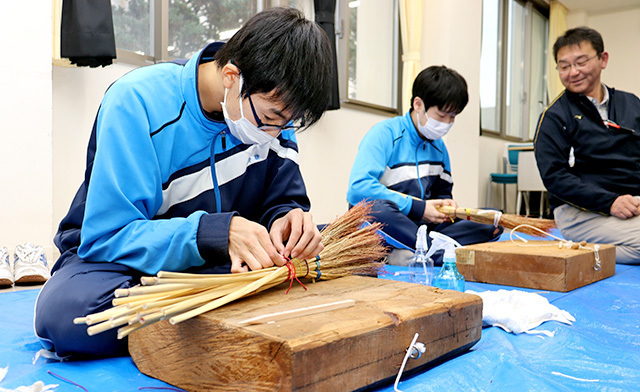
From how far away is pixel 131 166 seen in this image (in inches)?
47.5

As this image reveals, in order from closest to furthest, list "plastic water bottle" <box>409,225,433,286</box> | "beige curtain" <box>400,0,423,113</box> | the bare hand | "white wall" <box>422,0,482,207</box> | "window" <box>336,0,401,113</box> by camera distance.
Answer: the bare hand, "plastic water bottle" <box>409,225,433,286</box>, "window" <box>336,0,401,113</box>, "beige curtain" <box>400,0,423,113</box>, "white wall" <box>422,0,482,207</box>

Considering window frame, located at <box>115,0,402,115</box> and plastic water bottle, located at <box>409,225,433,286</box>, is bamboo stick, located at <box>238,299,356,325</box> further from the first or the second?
window frame, located at <box>115,0,402,115</box>

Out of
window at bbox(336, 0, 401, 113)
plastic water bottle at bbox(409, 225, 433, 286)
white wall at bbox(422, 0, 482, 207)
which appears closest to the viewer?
plastic water bottle at bbox(409, 225, 433, 286)

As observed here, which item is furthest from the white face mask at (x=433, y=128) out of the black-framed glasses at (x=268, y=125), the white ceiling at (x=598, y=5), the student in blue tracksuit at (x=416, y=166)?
the white ceiling at (x=598, y=5)

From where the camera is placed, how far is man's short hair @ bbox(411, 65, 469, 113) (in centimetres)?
282

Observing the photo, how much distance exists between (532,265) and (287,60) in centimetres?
146

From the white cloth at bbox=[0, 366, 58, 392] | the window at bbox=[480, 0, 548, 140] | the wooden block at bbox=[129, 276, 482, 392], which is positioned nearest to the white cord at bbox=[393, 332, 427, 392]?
the wooden block at bbox=[129, 276, 482, 392]

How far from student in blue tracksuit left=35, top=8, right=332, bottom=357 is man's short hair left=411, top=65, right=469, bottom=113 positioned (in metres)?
1.69

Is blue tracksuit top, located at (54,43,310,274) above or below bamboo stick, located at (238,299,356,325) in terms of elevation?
above

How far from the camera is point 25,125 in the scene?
2691 mm

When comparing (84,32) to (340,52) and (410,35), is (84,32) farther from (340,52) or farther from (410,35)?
(410,35)

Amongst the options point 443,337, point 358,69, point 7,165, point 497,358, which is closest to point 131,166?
point 443,337

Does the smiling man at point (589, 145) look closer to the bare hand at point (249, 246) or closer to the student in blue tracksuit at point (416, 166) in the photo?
the student in blue tracksuit at point (416, 166)

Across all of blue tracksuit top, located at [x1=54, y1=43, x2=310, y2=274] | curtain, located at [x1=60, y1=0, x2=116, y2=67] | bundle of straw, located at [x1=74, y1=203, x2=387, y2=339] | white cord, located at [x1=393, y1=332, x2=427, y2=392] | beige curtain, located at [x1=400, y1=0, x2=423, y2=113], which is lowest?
white cord, located at [x1=393, y1=332, x2=427, y2=392]
